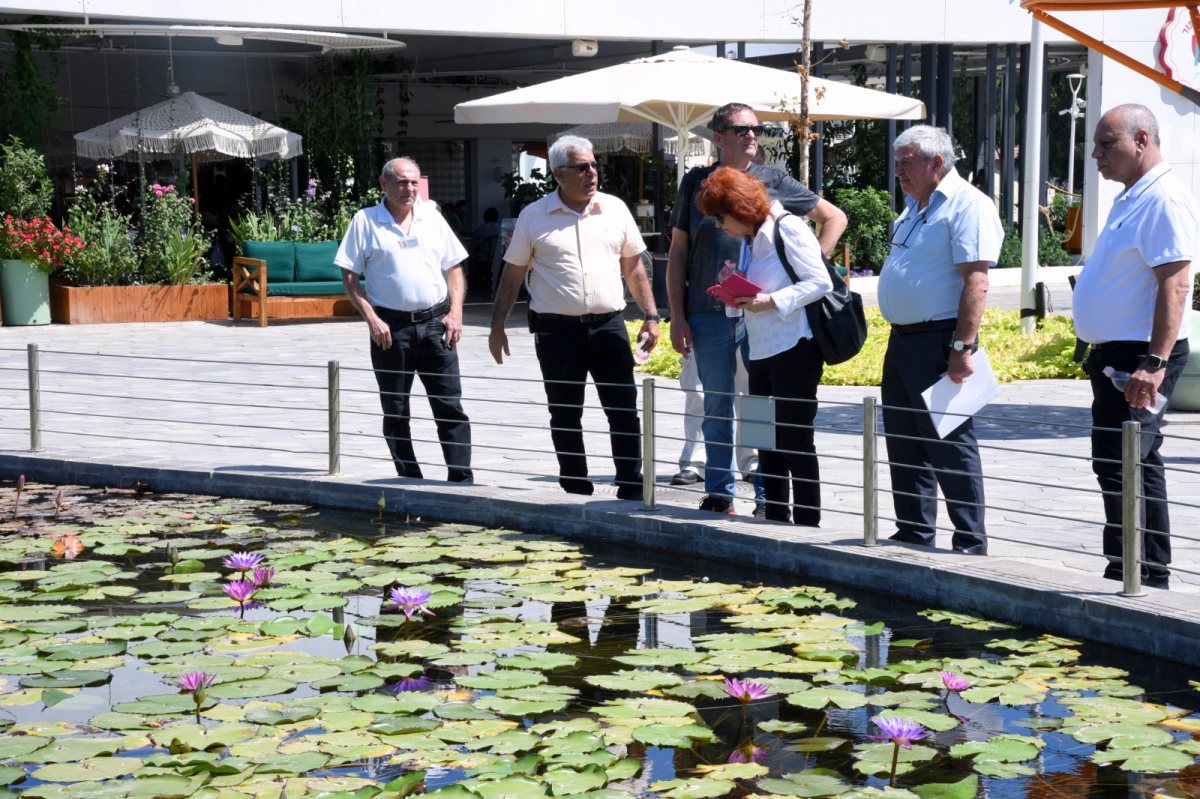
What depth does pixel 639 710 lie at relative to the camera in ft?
14.5

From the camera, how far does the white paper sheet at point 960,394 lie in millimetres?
5852

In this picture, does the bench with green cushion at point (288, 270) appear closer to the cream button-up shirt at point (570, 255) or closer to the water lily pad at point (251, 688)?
the cream button-up shirt at point (570, 255)

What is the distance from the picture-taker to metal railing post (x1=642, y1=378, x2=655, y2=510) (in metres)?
6.67

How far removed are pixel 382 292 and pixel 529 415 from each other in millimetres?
2915

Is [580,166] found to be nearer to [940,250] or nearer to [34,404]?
[940,250]

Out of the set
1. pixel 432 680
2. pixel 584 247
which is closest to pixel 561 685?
pixel 432 680

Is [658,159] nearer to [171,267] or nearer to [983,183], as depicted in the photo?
[171,267]

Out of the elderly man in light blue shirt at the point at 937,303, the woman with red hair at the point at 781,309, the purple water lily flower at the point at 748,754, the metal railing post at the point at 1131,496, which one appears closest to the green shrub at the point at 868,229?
the woman with red hair at the point at 781,309

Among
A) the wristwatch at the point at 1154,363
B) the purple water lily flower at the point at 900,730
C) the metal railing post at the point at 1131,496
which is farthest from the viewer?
the wristwatch at the point at 1154,363

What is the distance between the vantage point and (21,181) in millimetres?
17234

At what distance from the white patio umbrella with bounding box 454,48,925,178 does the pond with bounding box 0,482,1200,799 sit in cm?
741

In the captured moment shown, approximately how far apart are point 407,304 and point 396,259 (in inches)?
8.5

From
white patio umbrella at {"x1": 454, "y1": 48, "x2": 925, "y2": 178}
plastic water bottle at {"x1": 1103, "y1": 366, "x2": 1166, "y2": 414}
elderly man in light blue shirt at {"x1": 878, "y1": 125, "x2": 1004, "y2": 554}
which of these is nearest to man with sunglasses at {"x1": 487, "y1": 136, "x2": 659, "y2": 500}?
elderly man in light blue shirt at {"x1": 878, "y1": 125, "x2": 1004, "y2": 554}

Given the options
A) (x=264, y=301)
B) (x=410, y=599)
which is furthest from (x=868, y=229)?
(x=410, y=599)
